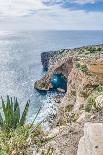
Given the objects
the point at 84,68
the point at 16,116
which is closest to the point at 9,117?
the point at 16,116

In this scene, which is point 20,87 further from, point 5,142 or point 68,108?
point 5,142

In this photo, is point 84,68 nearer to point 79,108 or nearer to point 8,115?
point 79,108

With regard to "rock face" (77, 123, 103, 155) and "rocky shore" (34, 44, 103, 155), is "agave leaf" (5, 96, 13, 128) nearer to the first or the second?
"rocky shore" (34, 44, 103, 155)

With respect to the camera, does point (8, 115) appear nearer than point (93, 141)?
No

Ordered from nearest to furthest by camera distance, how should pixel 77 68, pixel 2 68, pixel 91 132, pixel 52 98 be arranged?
pixel 91 132 → pixel 77 68 → pixel 52 98 → pixel 2 68

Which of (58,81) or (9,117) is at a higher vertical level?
(9,117)

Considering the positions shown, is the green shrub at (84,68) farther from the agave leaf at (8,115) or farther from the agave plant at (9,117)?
the agave leaf at (8,115)

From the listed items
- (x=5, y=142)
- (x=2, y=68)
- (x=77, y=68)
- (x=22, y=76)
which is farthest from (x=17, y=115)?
(x=2, y=68)

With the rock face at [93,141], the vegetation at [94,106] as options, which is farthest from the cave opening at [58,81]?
the rock face at [93,141]

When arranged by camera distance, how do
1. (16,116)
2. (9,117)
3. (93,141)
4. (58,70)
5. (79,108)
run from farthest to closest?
(58,70) < (79,108) < (16,116) < (9,117) < (93,141)
